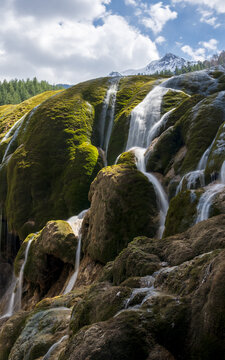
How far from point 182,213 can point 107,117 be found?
3634cm

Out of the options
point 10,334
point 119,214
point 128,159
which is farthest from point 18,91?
point 10,334

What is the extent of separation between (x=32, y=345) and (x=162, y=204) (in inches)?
572

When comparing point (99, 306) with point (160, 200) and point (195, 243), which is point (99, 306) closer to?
point (195, 243)

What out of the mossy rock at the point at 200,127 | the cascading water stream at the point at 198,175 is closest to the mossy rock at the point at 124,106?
the mossy rock at the point at 200,127

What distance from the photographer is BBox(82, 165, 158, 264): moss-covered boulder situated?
72.4 feet

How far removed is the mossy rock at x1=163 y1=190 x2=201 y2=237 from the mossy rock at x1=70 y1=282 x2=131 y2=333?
743 cm

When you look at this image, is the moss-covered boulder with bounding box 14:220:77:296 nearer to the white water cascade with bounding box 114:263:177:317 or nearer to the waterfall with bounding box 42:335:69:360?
the waterfall with bounding box 42:335:69:360

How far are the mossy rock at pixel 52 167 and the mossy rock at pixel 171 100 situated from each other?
10770 mm

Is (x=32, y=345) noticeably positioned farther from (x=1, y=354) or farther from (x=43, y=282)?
(x=43, y=282)

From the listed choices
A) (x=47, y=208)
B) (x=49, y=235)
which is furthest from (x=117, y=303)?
(x=47, y=208)

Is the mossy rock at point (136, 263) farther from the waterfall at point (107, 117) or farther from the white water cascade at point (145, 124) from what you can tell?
the waterfall at point (107, 117)

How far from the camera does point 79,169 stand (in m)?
39.3

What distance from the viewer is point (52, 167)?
41.2 metres

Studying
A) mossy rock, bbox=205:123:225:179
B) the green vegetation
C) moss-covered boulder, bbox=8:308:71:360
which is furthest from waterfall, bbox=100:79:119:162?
the green vegetation
